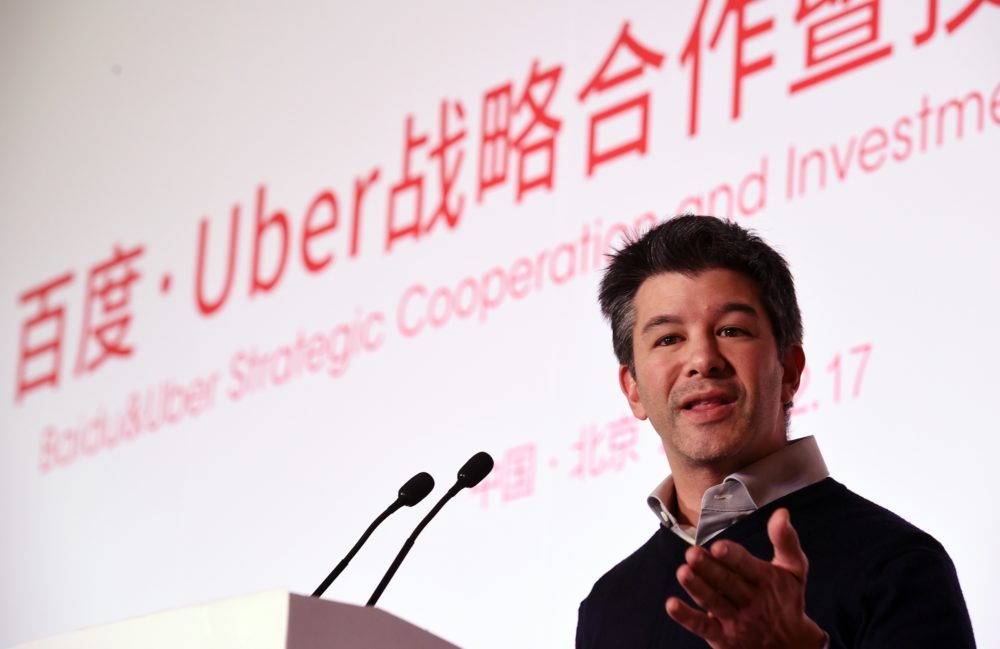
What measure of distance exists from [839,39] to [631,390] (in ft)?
2.72

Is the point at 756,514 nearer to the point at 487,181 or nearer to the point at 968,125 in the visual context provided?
the point at 968,125

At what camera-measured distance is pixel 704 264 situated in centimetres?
214

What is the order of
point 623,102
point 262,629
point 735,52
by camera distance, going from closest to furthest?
point 262,629 → point 735,52 → point 623,102

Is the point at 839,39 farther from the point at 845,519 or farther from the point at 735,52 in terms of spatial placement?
the point at 845,519

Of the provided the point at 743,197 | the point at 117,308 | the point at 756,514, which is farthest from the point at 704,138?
the point at 117,308

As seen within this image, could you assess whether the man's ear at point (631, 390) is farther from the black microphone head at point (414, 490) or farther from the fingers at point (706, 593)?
the fingers at point (706, 593)

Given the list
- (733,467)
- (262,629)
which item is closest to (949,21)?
(733,467)

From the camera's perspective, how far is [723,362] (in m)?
2.06

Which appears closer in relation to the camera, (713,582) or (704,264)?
(713,582)

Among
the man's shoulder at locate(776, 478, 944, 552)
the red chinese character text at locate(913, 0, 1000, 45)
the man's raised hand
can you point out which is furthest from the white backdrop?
the man's raised hand

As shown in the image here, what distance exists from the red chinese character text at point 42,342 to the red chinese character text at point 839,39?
7.97 ft

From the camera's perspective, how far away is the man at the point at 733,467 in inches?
69.4

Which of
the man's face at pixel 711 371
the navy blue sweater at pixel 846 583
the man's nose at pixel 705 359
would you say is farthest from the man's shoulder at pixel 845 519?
the man's nose at pixel 705 359

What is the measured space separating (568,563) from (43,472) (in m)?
1.93
